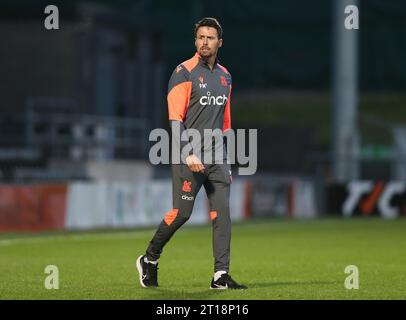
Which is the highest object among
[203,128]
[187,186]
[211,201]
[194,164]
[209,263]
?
[203,128]

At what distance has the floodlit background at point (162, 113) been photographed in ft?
81.3

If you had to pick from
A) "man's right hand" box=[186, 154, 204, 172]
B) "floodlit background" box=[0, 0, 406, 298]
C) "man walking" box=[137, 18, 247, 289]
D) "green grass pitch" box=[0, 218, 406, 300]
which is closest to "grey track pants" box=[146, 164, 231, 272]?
"man walking" box=[137, 18, 247, 289]

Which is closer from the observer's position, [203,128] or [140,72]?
[203,128]

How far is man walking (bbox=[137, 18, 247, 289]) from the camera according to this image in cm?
1131

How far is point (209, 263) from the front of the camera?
1538cm

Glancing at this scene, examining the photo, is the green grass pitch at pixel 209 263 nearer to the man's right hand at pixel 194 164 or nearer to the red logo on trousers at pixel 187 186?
the red logo on trousers at pixel 187 186

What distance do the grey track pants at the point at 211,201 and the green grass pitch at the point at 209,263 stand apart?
0.43m

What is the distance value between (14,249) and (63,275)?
4.77 m

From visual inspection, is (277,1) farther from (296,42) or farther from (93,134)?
(93,134)

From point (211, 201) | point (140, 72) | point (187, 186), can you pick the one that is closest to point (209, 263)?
point (211, 201)

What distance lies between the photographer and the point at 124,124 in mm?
30906

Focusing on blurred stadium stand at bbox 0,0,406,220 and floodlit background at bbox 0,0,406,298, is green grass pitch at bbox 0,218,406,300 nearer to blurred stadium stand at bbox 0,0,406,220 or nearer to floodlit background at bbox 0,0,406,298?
floodlit background at bbox 0,0,406,298

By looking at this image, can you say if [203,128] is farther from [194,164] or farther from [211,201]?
[211,201]

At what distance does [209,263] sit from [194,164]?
436cm
